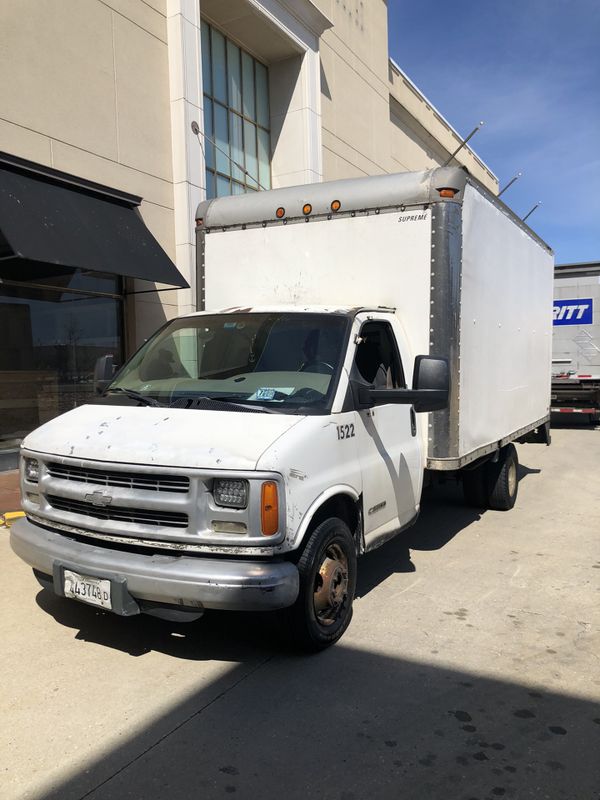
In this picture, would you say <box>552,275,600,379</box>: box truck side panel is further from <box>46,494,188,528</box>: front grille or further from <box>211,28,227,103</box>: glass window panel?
<box>46,494,188,528</box>: front grille

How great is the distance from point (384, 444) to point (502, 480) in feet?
11.3

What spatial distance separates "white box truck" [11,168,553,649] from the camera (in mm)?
3469

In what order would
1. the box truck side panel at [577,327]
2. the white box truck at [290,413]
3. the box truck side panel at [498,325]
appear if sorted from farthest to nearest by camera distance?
the box truck side panel at [577,327]
the box truck side panel at [498,325]
the white box truck at [290,413]

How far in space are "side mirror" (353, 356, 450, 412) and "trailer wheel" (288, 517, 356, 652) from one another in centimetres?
85

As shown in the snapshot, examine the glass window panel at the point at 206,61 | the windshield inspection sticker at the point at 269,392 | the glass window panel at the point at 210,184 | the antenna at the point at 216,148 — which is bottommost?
the windshield inspection sticker at the point at 269,392

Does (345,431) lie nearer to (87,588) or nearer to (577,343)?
(87,588)

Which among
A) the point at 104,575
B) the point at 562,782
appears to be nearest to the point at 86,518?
the point at 104,575

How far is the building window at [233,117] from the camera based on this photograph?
13.9 meters

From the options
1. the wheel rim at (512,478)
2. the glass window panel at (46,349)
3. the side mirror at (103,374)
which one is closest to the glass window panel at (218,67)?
the glass window panel at (46,349)

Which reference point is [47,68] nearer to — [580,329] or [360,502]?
[360,502]

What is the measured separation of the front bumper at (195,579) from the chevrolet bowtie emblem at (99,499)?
10.8 inches

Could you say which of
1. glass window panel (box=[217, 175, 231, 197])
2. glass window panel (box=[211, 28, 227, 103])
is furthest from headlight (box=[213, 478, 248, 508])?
glass window panel (box=[211, 28, 227, 103])

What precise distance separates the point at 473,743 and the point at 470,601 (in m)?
1.89

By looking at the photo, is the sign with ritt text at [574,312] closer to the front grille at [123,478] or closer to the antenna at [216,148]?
the antenna at [216,148]
